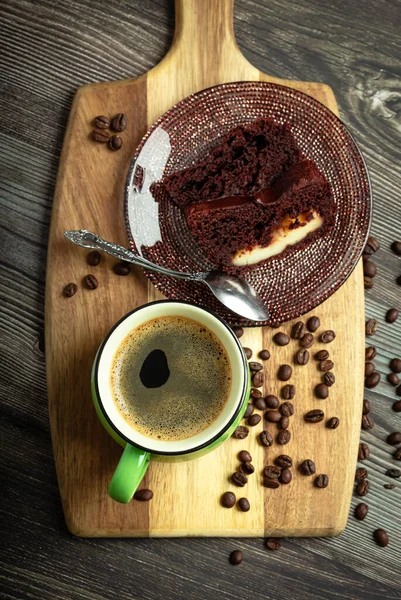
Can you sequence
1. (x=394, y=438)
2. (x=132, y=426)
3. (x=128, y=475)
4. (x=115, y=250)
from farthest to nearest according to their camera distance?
(x=394, y=438)
(x=115, y=250)
(x=132, y=426)
(x=128, y=475)

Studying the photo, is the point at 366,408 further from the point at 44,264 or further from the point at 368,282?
the point at 44,264

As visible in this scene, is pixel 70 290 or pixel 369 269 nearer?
pixel 70 290

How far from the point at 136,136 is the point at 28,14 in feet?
1.86

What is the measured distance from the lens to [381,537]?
199 centimetres

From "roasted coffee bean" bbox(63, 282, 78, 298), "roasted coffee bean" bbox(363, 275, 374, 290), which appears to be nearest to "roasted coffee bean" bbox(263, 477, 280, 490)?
"roasted coffee bean" bbox(363, 275, 374, 290)

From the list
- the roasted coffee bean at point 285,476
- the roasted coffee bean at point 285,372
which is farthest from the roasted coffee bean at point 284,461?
the roasted coffee bean at point 285,372

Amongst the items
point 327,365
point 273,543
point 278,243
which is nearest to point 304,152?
point 278,243

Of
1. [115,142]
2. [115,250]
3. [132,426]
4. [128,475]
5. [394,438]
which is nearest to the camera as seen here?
[128,475]

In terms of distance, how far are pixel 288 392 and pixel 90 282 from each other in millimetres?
660

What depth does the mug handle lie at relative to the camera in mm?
1512

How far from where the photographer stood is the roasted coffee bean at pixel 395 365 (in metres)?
2.03

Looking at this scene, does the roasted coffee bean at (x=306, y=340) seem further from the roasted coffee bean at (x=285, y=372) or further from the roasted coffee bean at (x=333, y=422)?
the roasted coffee bean at (x=333, y=422)

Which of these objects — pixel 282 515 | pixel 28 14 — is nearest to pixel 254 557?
pixel 282 515

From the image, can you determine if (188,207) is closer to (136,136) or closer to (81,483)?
(136,136)
